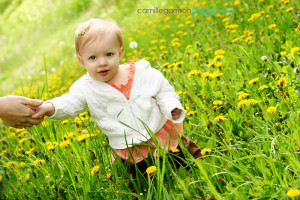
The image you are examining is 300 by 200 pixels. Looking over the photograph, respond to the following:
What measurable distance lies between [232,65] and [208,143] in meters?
1.10

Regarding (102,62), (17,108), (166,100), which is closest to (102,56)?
(102,62)

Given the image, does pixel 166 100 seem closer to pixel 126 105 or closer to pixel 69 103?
pixel 126 105

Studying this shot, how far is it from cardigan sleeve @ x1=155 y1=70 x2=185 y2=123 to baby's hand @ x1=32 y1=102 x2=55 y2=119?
566 mm

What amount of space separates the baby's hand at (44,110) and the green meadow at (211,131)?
32cm

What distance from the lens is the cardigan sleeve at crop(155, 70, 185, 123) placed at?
5.94ft

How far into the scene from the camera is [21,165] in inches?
99.1

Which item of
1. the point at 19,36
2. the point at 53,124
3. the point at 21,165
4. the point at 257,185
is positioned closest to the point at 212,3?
the point at 53,124

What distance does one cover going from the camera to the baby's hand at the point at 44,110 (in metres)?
1.85

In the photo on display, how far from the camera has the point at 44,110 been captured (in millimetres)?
1853

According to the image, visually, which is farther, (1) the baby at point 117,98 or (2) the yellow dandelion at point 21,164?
(2) the yellow dandelion at point 21,164

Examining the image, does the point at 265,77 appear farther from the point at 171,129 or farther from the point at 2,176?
the point at 2,176

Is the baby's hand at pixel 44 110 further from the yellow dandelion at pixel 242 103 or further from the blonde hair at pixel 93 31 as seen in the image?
the yellow dandelion at pixel 242 103

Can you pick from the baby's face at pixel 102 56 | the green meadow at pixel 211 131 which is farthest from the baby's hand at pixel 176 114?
the baby's face at pixel 102 56

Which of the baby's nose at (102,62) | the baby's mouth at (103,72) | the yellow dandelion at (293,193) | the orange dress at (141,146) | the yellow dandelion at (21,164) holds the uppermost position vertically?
the baby's nose at (102,62)
